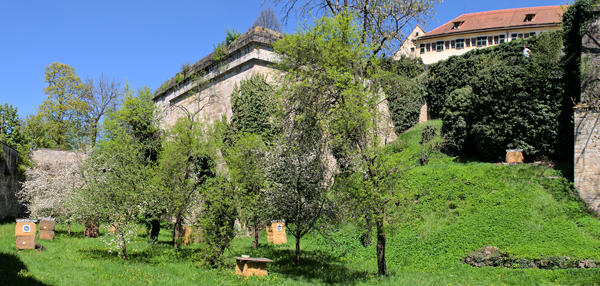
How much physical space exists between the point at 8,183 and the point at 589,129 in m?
31.6

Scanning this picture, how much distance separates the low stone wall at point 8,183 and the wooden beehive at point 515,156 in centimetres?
2824

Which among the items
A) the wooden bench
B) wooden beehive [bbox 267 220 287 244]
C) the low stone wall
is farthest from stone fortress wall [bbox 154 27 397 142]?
the wooden bench

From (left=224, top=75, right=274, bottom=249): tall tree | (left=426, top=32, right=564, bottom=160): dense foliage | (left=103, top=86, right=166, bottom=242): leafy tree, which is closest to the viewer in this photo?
(left=224, top=75, right=274, bottom=249): tall tree

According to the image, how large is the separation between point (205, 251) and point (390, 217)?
Answer: 18.0 ft

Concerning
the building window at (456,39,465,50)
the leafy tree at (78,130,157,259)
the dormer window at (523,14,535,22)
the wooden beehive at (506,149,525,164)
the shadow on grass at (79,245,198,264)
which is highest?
the dormer window at (523,14,535,22)

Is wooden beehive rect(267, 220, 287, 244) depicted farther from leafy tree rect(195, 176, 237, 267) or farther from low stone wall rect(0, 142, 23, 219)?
low stone wall rect(0, 142, 23, 219)

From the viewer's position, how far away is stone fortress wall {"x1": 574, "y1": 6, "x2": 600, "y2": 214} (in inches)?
616

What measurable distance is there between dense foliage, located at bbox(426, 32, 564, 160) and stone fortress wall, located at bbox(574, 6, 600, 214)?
1558mm

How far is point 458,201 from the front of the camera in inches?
691

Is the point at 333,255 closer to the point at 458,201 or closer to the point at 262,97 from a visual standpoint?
the point at 458,201

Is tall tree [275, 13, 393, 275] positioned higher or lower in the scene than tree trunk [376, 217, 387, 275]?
higher

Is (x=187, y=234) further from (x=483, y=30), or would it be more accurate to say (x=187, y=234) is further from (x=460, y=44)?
(x=483, y=30)

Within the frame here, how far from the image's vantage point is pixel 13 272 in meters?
9.46

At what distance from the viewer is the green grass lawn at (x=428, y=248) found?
10500mm
